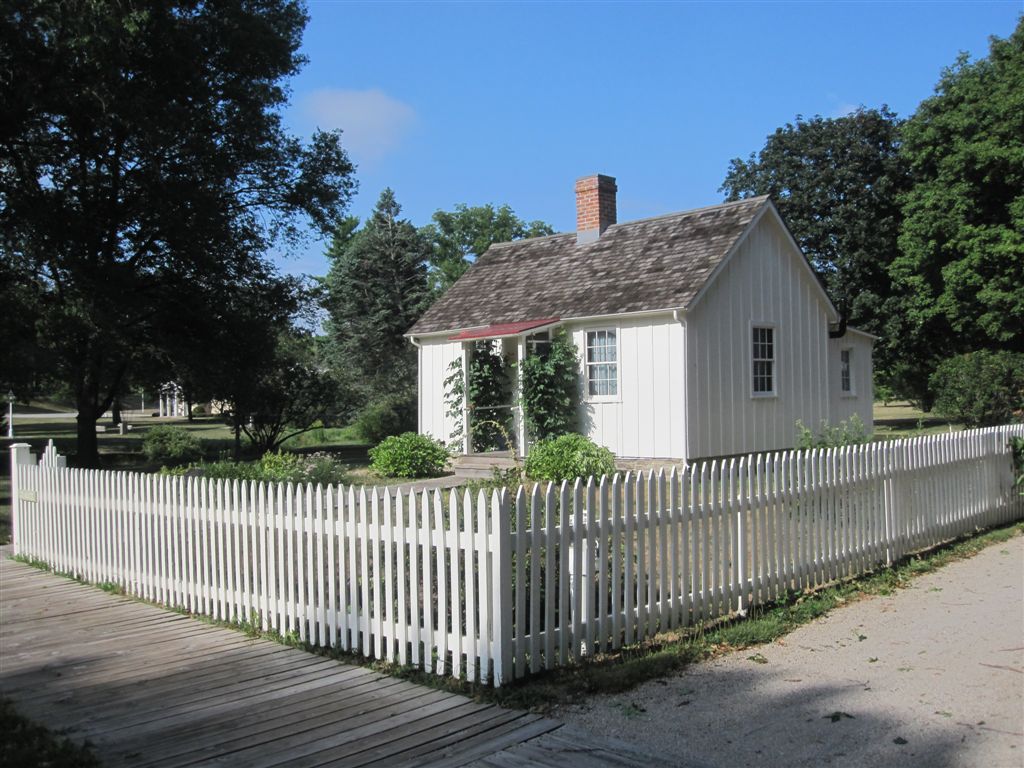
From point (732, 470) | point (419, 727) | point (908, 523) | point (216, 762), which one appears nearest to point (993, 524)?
point (908, 523)

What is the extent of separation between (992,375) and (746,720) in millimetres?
16474

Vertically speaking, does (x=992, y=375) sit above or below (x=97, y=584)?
above

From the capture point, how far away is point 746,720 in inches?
196

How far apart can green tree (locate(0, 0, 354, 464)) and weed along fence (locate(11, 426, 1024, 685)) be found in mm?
13709

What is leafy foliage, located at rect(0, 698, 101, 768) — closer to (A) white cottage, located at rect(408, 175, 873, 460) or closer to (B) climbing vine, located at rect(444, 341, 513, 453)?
(A) white cottage, located at rect(408, 175, 873, 460)

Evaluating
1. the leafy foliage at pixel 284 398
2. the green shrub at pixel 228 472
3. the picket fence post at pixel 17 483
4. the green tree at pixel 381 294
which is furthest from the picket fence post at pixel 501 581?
the green tree at pixel 381 294

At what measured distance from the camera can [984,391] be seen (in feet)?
61.3

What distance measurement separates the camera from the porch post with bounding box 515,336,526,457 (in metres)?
18.6

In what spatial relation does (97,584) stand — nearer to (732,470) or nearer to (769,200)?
(732,470)

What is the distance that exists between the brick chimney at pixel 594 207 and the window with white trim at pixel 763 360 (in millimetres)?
4567

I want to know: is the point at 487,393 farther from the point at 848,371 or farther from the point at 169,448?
the point at 169,448

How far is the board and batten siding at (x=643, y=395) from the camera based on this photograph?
55.9 feet

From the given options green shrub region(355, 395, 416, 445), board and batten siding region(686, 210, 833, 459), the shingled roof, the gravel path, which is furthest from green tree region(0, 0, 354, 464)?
the gravel path

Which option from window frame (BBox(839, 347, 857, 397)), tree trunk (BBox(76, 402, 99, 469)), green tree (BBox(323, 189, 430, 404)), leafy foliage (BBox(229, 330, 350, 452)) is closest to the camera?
window frame (BBox(839, 347, 857, 397))
